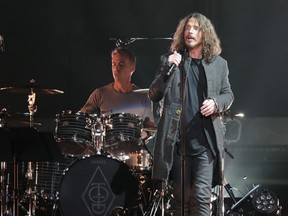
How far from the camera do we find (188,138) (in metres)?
4.62

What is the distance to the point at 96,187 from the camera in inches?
259

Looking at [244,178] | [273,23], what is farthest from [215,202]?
[273,23]

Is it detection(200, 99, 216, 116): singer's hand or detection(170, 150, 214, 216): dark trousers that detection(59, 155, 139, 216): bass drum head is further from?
detection(200, 99, 216, 116): singer's hand

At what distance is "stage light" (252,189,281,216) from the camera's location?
8.12 meters

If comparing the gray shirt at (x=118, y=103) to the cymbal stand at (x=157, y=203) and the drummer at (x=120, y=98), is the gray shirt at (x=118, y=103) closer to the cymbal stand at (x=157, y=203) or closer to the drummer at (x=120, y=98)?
the drummer at (x=120, y=98)

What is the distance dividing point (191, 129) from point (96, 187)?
7.30 feet

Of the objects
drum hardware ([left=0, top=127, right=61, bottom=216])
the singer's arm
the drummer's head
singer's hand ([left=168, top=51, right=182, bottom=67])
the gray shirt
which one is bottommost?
drum hardware ([left=0, top=127, right=61, bottom=216])

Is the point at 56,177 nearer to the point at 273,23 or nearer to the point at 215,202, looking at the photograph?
the point at 215,202

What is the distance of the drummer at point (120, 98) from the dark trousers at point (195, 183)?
8.42 ft

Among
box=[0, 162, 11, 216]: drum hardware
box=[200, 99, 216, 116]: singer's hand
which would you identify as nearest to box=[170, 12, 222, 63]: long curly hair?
box=[200, 99, 216, 116]: singer's hand

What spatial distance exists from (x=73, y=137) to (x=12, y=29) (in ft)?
9.32

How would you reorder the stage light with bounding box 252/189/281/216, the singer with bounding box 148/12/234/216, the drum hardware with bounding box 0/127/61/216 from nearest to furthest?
the singer with bounding box 148/12/234/216 < the drum hardware with bounding box 0/127/61/216 < the stage light with bounding box 252/189/281/216

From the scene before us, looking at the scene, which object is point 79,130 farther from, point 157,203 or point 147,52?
point 147,52

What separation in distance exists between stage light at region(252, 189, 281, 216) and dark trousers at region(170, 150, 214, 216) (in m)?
3.66
